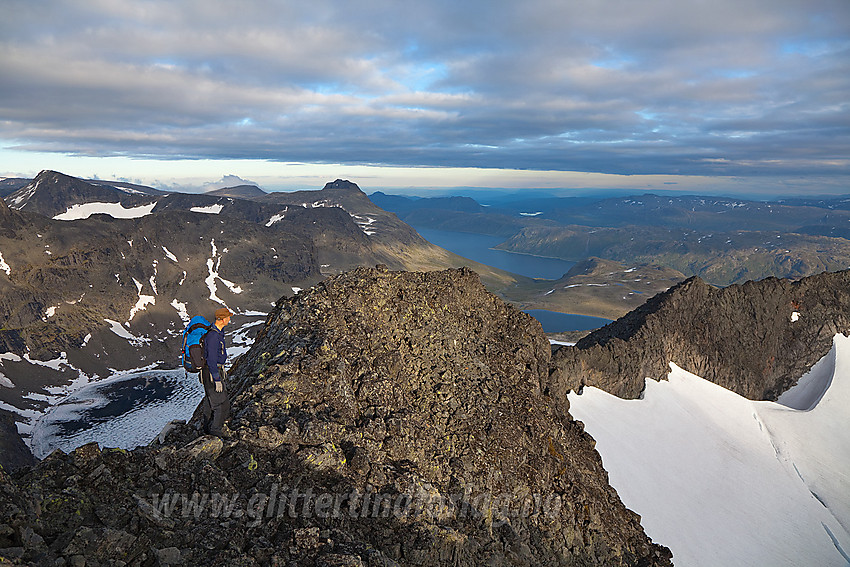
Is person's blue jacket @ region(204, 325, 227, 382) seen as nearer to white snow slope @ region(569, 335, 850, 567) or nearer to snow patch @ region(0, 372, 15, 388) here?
white snow slope @ region(569, 335, 850, 567)

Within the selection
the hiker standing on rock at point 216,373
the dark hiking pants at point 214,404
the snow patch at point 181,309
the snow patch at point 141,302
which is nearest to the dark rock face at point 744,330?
the dark hiking pants at point 214,404

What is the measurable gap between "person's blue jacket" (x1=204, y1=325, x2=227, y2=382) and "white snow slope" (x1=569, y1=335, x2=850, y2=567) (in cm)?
3207

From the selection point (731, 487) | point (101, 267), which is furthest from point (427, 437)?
point (101, 267)

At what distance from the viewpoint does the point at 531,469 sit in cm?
1894

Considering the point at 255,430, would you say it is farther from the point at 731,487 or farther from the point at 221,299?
the point at 221,299

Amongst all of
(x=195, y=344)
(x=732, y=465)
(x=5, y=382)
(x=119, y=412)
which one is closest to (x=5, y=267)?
(x=5, y=382)

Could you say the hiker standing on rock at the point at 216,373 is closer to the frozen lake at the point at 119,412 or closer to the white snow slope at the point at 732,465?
the white snow slope at the point at 732,465

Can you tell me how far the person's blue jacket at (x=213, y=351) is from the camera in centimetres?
1341

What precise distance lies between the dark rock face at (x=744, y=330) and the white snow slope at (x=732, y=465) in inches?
88.2

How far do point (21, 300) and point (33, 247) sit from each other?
27.3m

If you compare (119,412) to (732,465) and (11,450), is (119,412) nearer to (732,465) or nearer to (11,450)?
(11,450)

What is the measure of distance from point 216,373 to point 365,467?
492 cm

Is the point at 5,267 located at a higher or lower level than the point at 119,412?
higher

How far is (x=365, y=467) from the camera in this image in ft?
44.6
